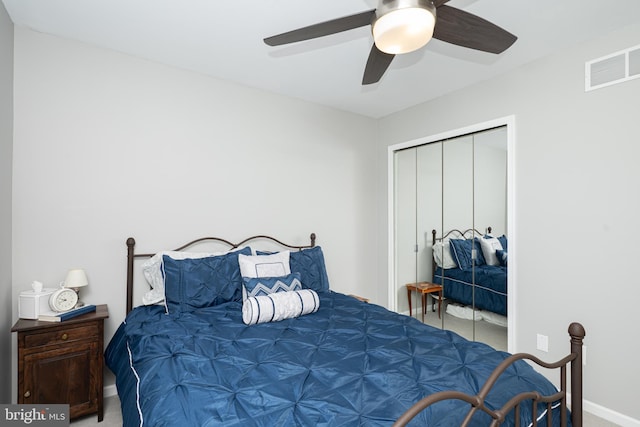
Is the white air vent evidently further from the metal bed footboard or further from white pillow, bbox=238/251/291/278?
white pillow, bbox=238/251/291/278

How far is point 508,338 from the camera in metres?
2.87

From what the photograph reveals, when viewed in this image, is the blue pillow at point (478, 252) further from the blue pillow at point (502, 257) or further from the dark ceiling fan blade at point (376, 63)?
the dark ceiling fan blade at point (376, 63)

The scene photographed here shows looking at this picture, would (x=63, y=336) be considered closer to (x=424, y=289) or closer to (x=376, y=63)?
(x=376, y=63)

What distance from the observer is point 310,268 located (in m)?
2.92

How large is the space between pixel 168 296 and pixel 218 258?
1.45 feet

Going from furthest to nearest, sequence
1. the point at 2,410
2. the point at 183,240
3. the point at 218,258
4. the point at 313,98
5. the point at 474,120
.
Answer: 1. the point at 313,98
2. the point at 474,120
3. the point at 183,240
4. the point at 218,258
5. the point at 2,410

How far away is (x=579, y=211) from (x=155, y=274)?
3.14m

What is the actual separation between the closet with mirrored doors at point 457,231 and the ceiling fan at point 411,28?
147 cm

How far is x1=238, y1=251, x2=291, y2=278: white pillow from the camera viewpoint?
2.52 meters

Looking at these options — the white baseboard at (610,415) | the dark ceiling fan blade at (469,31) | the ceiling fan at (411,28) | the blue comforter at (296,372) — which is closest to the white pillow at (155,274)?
the blue comforter at (296,372)

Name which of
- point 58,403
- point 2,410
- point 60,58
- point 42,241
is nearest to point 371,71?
point 60,58

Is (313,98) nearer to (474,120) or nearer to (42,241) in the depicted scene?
(474,120)

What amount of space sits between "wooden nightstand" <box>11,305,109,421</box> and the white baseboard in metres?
3.37

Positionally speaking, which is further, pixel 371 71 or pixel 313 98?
pixel 313 98
